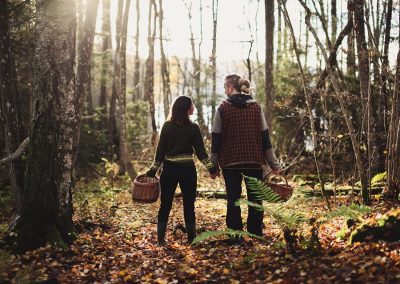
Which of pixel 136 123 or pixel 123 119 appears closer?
pixel 123 119

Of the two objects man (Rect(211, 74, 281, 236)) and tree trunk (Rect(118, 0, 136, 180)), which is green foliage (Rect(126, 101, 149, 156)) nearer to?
tree trunk (Rect(118, 0, 136, 180))

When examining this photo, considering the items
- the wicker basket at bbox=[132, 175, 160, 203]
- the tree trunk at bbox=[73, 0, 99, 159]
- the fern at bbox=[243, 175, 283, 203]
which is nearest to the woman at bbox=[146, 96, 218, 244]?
the wicker basket at bbox=[132, 175, 160, 203]

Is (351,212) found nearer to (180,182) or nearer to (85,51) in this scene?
(180,182)

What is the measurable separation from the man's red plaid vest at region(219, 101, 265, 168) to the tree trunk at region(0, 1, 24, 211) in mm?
3467

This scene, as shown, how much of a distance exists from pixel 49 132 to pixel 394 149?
5595mm

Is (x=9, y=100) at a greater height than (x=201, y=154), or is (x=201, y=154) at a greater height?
(x=9, y=100)

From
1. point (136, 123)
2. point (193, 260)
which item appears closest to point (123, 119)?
point (136, 123)

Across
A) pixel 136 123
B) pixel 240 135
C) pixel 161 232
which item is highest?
pixel 136 123

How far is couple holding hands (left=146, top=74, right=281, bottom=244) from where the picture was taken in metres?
6.21

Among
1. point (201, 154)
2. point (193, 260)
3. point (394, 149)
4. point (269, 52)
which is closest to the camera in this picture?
point (193, 260)

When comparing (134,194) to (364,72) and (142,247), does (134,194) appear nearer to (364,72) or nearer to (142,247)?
(142,247)

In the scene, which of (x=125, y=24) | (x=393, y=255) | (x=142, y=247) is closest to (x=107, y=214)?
(x=142, y=247)

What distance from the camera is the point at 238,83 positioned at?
6301mm

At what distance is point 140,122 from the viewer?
69.8 ft
